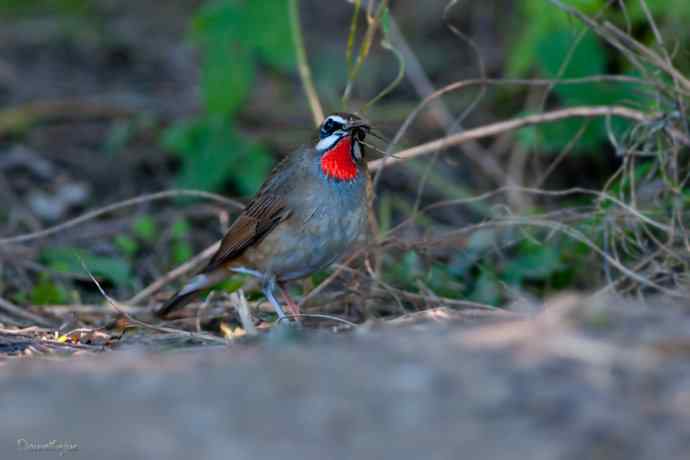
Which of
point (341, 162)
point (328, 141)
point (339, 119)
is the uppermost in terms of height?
point (339, 119)

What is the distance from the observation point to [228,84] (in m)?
9.23

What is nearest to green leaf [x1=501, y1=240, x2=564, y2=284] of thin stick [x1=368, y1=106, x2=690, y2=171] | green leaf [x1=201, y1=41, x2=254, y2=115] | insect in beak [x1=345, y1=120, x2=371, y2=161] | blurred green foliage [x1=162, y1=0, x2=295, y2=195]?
thin stick [x1=368, y1=106, x2=690, y2=171]

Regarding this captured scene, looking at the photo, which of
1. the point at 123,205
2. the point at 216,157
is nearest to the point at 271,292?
the point at 123,205

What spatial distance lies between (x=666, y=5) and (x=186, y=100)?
197 inches

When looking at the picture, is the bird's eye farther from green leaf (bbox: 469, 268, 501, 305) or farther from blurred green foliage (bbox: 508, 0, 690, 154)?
blurred green foliage (bbox: 508, 0, 690, 154)

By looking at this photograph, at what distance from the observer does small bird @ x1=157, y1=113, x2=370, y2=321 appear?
6.48 metres

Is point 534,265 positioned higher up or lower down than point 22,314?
lower down

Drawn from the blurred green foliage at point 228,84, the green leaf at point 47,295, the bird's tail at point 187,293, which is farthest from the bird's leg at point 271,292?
the blurred green foliage at point 228,84

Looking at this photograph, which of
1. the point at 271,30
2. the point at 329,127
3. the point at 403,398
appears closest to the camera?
the point at 403,398

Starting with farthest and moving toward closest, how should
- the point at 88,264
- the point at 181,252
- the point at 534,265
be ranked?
the point at 181,252, the point at 88,264, the point at 534,265

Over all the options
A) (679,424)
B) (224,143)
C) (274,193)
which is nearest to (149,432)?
(679,424)

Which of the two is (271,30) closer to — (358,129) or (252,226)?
(252,226)

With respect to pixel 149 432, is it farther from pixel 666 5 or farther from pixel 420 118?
pixel 420 118

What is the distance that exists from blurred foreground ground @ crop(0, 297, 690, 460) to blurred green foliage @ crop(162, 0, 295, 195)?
5275mm
